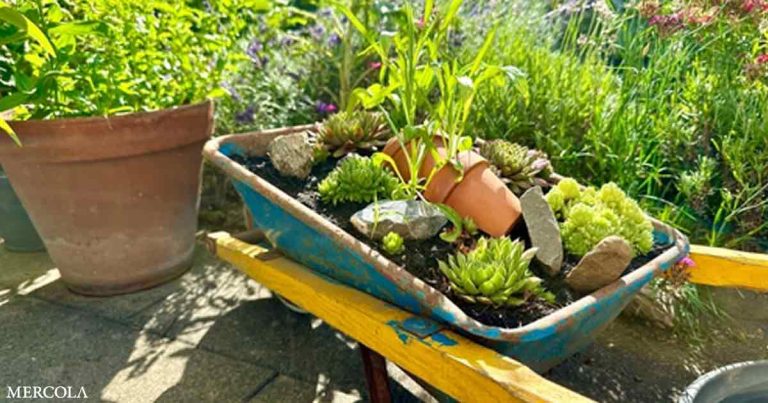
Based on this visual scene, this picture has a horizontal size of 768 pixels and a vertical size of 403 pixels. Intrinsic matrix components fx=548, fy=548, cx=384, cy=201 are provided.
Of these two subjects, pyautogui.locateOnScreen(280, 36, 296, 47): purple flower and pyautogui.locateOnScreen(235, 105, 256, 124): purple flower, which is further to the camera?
pyautogui.locateOnScreen(280, 36, 296, 47): purple flower

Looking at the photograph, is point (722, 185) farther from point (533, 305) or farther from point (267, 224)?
point (267, 224)

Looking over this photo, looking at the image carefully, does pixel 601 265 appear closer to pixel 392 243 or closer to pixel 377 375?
pixel 392 243

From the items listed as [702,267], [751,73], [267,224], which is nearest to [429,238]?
[267,224]

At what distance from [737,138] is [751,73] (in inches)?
9.0

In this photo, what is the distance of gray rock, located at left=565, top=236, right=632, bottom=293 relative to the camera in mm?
1108

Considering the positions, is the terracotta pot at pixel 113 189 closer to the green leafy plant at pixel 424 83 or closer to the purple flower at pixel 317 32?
the green leafy plant at pixel 424 83

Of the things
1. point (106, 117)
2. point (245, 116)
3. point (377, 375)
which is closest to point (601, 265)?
point (377, 375)

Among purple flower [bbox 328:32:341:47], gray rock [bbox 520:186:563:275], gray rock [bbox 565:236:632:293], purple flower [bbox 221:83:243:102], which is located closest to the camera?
gray rock [bbox 565:236:632:293]

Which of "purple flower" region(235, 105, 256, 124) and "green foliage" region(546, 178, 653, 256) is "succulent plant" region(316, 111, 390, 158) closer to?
"green foliage" region(546, 178, 653, 256)

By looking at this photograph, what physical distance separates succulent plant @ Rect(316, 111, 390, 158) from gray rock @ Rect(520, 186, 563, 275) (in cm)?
59

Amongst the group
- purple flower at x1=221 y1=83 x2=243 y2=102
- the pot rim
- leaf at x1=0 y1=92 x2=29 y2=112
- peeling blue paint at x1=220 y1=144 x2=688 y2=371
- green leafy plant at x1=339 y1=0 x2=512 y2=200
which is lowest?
purple flower at x1=221 y1=83 x2=243 y2=102

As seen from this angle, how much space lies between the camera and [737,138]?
1958mm

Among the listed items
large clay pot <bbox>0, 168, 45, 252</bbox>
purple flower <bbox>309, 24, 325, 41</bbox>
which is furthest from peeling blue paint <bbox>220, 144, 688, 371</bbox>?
purple flower <bbox>309, 24, 325, 41</bbox>

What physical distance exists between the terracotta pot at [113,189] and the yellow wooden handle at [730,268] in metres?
1.66
